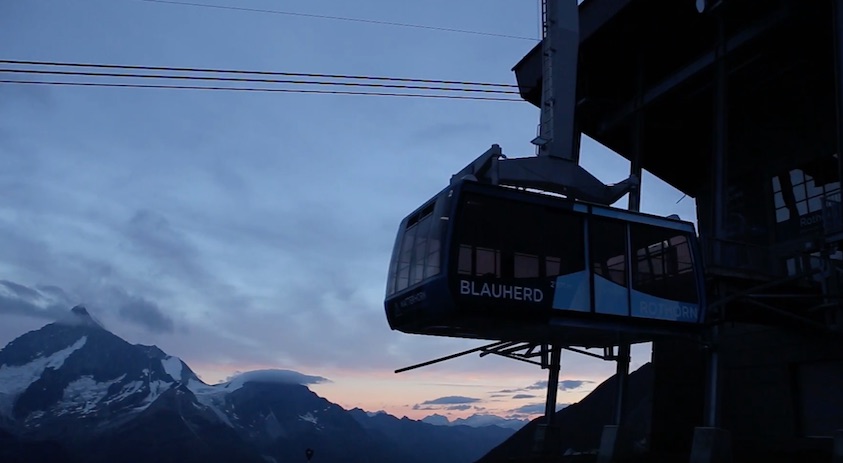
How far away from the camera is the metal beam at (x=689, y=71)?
85.7 feet

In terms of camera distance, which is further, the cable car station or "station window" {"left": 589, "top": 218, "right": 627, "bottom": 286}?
"station window" {"left": 589, "top": 218, "right": 627, "bottom": 286}

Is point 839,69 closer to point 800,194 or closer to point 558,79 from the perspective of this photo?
point 558,79

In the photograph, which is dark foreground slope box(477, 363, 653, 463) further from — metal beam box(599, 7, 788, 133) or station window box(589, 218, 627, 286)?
station window box(589, 218, 627, 286)

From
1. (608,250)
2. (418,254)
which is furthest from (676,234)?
(418,254)

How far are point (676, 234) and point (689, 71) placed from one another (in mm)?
12975

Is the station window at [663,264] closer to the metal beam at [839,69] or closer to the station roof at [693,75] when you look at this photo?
the metal beam at [839,69]

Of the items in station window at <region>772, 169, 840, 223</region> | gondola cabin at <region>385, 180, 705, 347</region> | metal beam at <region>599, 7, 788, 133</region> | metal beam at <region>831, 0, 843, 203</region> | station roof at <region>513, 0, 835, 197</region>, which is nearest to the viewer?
gondola cabin at <region>385, 180, 705, 347</region>

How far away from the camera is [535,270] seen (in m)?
16.5

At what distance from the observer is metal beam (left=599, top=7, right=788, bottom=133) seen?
26.1 meters

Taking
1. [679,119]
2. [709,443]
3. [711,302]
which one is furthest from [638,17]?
[709,443]

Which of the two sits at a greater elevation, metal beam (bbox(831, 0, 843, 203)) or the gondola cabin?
metal beam (bbox(831, 0, 843, 203))

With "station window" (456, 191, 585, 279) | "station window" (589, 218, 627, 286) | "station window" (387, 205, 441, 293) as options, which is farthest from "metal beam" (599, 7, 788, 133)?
"station window" (387, 205, 441, 293)

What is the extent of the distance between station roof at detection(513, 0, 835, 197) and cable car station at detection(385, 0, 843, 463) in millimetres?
100

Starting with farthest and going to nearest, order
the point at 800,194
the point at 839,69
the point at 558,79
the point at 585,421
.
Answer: the point at 585,421 → the point at 800,194 → the point at 558,79 → the point at 839,69
